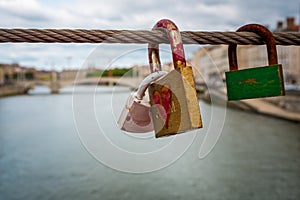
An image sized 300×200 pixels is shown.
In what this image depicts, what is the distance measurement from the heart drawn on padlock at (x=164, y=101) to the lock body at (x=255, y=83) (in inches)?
3.6

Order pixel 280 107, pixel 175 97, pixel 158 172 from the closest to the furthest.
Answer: pixel 175 97 < pixel 158 172 < pixel 280 107

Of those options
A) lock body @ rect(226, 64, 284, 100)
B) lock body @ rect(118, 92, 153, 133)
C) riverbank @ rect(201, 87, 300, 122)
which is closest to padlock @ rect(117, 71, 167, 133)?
lock body @ rect(118, 92, 153, 133)

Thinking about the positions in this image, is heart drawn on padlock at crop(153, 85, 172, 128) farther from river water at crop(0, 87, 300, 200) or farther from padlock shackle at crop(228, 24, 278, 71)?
river water at crop(0, 87, 300, 200)

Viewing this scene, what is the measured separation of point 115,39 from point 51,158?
374 inches

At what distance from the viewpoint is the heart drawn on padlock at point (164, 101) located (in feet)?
1.19

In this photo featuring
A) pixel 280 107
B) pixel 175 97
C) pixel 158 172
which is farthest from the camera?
pixel 280 107

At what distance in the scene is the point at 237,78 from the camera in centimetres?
41

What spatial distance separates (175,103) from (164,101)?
0.7 inches

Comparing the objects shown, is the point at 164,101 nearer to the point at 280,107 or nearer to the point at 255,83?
the point at 255,83

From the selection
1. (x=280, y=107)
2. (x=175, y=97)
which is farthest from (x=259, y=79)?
(x=280, y=107)

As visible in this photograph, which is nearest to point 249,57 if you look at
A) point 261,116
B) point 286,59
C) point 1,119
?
point 286,59

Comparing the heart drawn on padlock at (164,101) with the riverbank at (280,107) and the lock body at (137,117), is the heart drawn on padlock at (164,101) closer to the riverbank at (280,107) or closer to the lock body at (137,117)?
the lock body at (137,117)

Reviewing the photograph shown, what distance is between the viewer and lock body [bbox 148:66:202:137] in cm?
34

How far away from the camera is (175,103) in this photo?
355 millimetres
